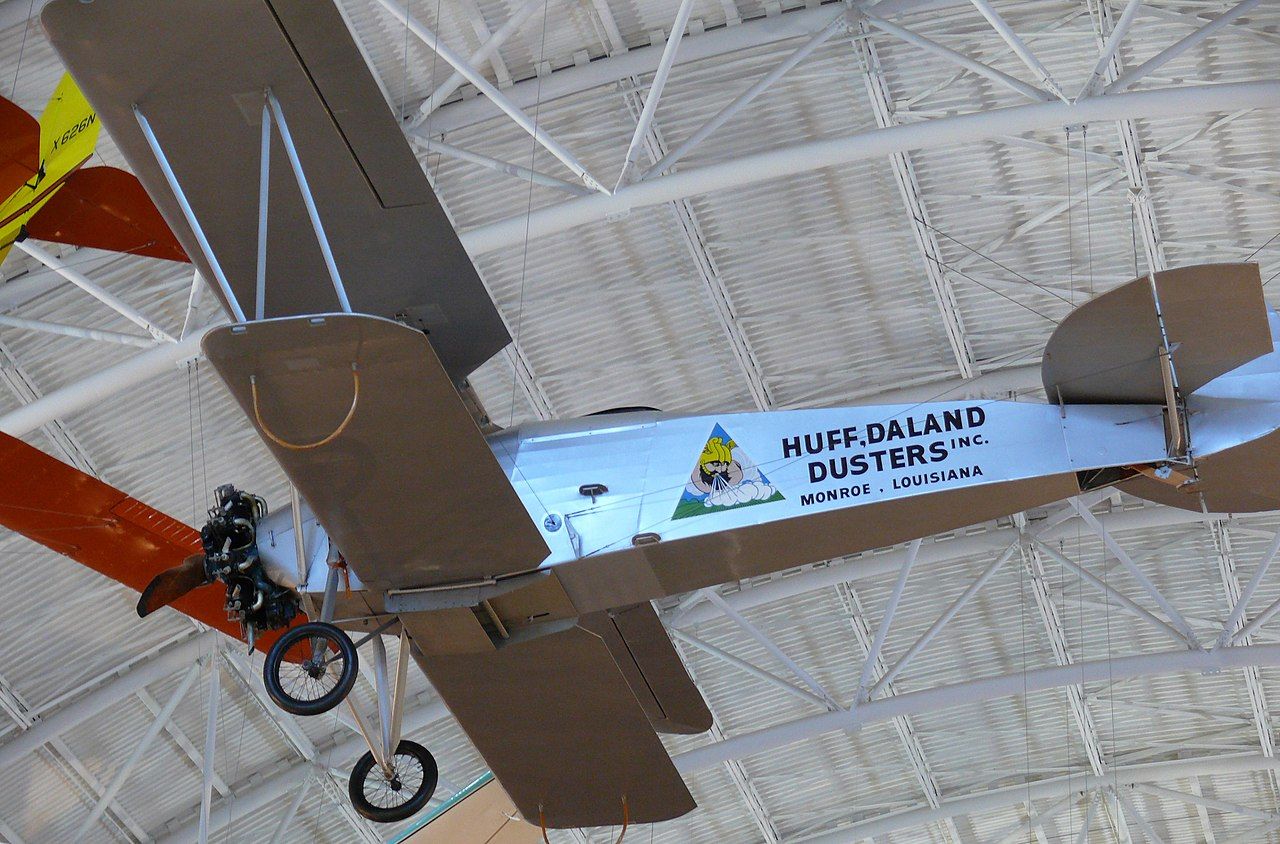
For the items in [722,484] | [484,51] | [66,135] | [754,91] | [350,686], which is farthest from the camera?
[754,91]

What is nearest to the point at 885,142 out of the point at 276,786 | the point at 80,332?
the point at 80,332

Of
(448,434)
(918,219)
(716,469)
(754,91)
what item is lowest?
(448,434)

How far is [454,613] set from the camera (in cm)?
1027

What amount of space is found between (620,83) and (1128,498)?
9112mm

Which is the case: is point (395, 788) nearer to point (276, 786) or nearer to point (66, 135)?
point (66, 135)

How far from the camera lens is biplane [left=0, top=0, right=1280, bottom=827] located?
8.82 metres

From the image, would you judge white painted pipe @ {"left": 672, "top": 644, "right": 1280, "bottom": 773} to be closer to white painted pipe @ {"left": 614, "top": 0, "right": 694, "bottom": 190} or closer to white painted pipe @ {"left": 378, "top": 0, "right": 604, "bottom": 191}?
white painted pipe @ {"left": 378, "top": 0, "right": 604, "bottom": 191}

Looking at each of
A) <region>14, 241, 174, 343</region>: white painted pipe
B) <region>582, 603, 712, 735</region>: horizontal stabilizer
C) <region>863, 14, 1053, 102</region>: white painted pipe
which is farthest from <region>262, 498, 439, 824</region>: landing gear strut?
<region>863, 14, 1053, 102</region>: white painted pipe

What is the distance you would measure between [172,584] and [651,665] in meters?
3.79

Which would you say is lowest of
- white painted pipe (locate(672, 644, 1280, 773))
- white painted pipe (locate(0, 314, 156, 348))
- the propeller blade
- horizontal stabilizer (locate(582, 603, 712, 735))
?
the propeller blade

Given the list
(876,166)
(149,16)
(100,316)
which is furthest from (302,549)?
(876,166)

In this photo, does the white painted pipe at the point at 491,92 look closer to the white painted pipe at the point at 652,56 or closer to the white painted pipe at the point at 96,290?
the white painted pipe at the point at 652,56

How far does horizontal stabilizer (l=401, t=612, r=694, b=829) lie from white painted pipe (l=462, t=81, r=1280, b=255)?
4464mm

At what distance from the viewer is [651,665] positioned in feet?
40.1
